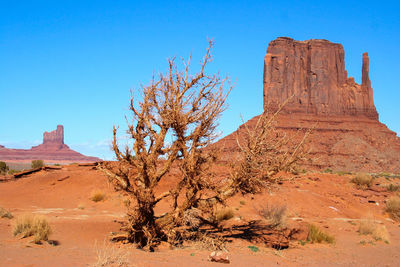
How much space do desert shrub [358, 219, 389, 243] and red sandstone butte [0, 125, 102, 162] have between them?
149 meters

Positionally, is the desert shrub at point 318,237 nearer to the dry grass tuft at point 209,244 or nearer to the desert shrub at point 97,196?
the dry grass tuft at point 209,244

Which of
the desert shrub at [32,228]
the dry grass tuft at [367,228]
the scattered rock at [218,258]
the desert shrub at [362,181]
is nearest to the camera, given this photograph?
the scattered rock at [218,258]

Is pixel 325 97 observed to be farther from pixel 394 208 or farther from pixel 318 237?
pixel 318 237

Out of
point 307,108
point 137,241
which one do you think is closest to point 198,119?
point 137,241

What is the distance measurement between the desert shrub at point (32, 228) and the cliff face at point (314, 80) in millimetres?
87817

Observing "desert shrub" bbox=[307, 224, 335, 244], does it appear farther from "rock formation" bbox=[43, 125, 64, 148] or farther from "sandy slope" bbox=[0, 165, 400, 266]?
"rock formation" bbox=[43, 125, 64, 148]

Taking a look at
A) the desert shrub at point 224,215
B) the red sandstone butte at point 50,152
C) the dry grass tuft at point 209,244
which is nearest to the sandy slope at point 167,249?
the dry grass tuft at point 209,244

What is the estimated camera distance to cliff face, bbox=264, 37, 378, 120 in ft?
314

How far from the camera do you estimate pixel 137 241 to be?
29.8ft

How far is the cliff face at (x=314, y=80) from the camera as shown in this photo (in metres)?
95.8

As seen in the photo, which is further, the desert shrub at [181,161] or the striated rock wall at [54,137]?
the striated rock wall at [54,137]

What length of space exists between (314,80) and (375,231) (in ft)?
300

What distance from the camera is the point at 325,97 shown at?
9731 centimetres

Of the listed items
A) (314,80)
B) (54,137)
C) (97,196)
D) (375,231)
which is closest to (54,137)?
(54,137)
